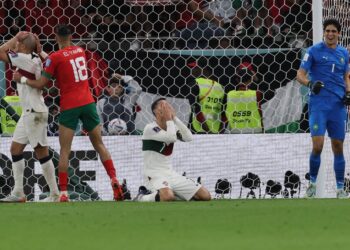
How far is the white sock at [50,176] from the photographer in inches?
488

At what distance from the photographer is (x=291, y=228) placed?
7664 millimetres

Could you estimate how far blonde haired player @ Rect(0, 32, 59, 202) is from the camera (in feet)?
40.5

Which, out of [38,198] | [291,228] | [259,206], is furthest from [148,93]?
[291,228]

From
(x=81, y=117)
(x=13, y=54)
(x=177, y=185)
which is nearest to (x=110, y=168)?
(x=81, y=117)

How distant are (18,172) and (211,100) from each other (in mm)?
2673

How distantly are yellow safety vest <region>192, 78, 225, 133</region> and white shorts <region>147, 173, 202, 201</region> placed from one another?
1.40 metres

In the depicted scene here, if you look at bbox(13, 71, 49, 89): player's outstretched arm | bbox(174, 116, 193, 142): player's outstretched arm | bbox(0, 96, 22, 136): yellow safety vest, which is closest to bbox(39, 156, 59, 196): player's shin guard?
bbox(13, 71, 49, 89): player's outstretched arm

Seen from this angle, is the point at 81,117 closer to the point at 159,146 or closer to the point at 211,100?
the point at 159,146

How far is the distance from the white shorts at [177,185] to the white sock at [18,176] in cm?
141

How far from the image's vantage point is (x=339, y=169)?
12.4 metres

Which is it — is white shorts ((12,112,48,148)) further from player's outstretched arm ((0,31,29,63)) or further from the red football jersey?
player's outstretched arm ((0,31,29,63))

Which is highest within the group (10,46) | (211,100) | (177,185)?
(10,46)

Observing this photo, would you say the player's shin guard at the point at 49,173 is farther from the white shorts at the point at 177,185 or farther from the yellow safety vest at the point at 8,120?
the yellow safety vest at the point at 8,120

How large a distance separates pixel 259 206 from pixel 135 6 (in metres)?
5.46
